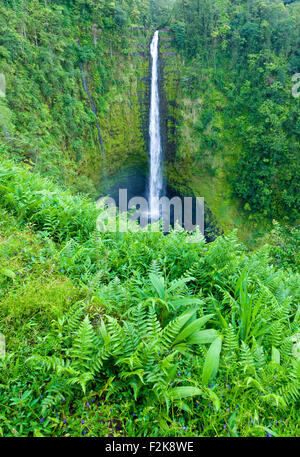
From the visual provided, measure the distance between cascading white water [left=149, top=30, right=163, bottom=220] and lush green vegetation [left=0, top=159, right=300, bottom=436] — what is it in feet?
56.4

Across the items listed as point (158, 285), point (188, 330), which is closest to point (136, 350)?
point (188, 330)

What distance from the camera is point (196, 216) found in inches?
829

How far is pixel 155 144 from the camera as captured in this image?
21391 millimetres

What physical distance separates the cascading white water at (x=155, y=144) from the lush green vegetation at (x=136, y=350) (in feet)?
56.4

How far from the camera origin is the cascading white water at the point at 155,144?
20603mm

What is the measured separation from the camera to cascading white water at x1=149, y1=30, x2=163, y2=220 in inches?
811

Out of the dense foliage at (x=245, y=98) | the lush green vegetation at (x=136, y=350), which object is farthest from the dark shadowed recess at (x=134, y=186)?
the lush green vegetation at (x=136, y=350)

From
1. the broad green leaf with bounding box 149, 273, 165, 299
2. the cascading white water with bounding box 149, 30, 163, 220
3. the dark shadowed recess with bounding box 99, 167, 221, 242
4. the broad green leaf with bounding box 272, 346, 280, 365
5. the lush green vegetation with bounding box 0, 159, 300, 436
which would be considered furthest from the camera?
the dark shadowed recess with bounding box 99, 167, 221, 242

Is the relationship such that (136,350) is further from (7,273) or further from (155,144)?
(155,144)

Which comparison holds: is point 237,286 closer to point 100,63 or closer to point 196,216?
point 196,216

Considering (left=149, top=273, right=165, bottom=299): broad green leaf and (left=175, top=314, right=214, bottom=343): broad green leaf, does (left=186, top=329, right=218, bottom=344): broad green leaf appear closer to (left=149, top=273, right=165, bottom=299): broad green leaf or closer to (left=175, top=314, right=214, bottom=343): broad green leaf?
(left=175, top=314, right=214, bottom=343): broad green leaf

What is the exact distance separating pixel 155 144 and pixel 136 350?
70.0 ft

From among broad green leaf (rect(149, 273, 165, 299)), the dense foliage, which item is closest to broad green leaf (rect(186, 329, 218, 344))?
broad green leaf (rect(149, 273, 165, 299))
